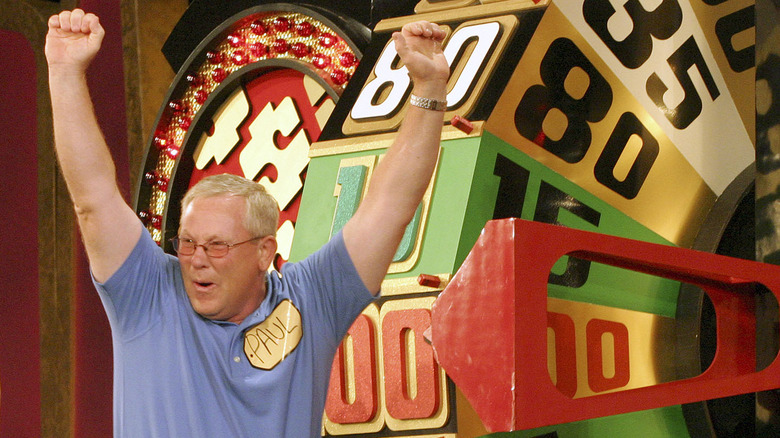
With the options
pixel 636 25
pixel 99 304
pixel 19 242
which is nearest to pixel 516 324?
pixel 636 25

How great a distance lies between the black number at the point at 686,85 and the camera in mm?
2227

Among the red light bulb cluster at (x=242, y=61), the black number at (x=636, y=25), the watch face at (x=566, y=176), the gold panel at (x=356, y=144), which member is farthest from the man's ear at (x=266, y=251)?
the red light bulb cluster at (x=242, y=61)

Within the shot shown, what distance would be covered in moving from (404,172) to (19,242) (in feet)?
8.98

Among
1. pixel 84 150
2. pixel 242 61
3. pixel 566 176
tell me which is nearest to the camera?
pixel 84 150

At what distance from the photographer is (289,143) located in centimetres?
301

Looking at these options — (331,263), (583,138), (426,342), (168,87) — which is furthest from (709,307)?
(168,87)

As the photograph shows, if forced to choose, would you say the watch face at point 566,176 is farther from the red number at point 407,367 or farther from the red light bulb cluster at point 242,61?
the red light bulb cluster at point 242,61

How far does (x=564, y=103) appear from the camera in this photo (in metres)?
2.11

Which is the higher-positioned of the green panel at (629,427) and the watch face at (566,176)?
the watch face at (566,176)

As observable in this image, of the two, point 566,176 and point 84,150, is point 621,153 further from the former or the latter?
point 84,150

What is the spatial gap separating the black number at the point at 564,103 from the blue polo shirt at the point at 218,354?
609mm

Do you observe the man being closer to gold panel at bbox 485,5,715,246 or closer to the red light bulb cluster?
gold panel at bbox 485,5,715,246

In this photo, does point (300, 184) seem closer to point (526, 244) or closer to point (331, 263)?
point (331, 263)

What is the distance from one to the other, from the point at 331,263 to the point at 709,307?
930 millimetres
